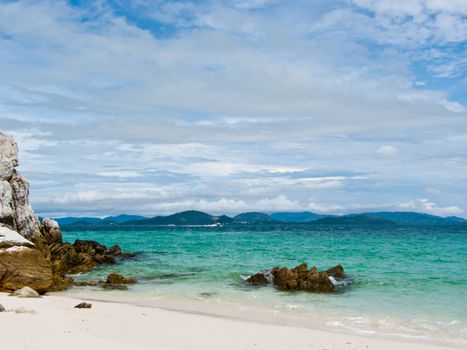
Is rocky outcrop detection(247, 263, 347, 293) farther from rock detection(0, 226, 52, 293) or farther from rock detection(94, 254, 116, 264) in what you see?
rock detection(94, 254, 116, 264)

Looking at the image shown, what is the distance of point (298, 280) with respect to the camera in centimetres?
2550

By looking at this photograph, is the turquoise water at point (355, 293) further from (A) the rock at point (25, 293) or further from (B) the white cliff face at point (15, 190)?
(B) the white cliff face at point (15, 190)

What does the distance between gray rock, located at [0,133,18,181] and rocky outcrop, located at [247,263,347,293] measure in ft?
55.3

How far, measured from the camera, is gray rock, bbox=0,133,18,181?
97.2ft

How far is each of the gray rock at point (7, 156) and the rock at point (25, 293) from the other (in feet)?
39.3

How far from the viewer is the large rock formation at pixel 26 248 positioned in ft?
68.5

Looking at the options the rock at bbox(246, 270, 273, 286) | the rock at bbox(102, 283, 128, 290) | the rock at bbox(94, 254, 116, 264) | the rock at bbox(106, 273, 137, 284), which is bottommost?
the rock at bbox(94, 254, 116, 264)

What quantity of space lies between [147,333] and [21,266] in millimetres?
9845

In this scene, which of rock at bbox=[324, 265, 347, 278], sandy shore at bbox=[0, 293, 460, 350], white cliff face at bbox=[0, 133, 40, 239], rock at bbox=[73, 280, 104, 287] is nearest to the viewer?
sandy shore at bbox=[0, 293, 460, 350]

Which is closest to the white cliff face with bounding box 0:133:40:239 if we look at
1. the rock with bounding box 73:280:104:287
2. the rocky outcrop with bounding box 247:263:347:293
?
the rock with bounding box 73:280:104:287

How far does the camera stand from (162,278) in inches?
1137

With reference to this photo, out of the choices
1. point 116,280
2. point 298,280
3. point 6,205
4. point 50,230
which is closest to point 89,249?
point 50,230

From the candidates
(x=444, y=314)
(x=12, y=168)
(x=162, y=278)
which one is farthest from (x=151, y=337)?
(x=12, y=168)

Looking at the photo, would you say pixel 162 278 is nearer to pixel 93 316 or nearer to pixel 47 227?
pixel 93 316
